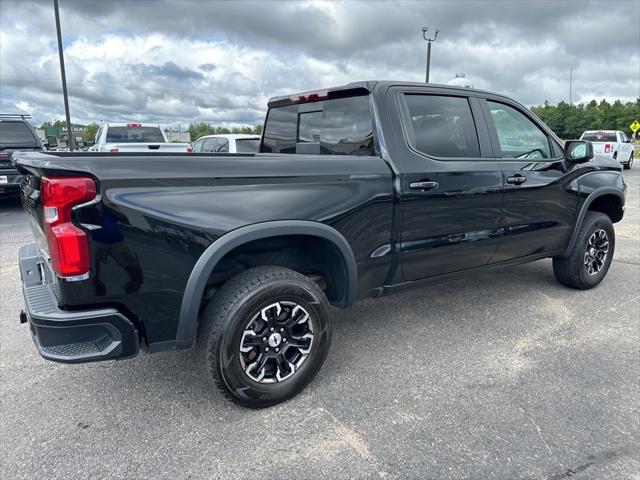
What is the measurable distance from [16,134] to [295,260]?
8289 millimetres

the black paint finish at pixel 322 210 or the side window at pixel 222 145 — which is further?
the side window at pixel 222 145

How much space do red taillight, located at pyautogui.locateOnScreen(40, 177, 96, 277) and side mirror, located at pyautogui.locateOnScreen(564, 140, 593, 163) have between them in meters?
3.81

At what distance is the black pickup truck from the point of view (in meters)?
2.18

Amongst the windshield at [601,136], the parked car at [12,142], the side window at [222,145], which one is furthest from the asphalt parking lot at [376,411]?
the windshield at [601,136]

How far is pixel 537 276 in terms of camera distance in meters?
5.19

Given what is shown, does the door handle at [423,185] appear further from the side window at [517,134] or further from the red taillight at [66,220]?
the red taillight at [66,220]

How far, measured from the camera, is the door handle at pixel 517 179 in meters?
3.71

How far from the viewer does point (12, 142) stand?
881cm

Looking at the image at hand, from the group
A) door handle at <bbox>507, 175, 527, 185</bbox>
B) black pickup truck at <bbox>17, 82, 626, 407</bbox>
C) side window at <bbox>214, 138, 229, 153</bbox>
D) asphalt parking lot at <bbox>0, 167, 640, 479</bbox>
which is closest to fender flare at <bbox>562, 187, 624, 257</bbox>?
black pickup truck at <bbox>17, 82, 626, 407</bbox>

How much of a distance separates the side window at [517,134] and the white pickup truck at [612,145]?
19179 mm

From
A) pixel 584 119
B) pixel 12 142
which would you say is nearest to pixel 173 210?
pixel 12 142

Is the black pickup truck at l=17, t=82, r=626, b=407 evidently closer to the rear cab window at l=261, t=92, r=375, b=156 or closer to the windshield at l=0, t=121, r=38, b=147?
the rear cab window at l=261, t=92, r=375, b=156

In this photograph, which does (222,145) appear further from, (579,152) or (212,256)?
(212,256)

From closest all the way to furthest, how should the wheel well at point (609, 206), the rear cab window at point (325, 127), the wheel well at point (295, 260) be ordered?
the wheel well at point (295, 260), the rear cab window at point (325, 127), the wheel well at point (609, 206)
